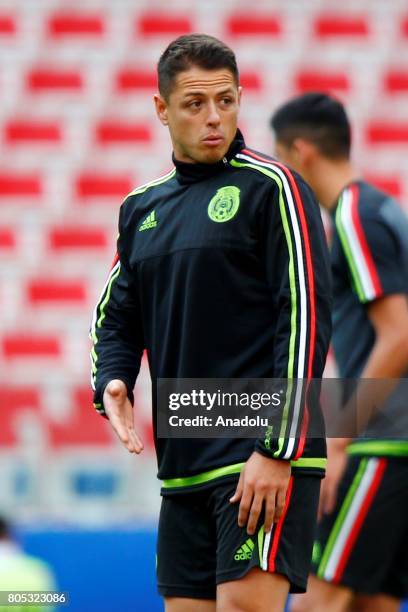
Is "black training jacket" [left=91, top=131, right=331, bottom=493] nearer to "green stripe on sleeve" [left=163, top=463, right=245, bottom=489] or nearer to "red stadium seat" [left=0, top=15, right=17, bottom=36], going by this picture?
"green stripe on sleeve" [left=163, top=463, right=245, bottom=489]

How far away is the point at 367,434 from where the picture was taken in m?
3.63

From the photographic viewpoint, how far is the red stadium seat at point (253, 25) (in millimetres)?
9492

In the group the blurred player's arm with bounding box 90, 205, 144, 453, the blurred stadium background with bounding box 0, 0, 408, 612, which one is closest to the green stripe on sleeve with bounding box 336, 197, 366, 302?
the blurred player's arm with bounding box 90, 205, 144, 453

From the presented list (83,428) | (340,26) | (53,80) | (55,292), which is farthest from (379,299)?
(340,26)

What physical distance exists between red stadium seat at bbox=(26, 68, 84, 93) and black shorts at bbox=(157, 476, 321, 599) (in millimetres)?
6956

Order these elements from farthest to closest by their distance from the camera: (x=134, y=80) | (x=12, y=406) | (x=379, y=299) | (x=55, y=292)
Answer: (x=134, y=80)
(x=55, y=292)
(x=12, y=406)
(x=379, y=299)

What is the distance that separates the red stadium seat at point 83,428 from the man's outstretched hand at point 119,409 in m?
3.61

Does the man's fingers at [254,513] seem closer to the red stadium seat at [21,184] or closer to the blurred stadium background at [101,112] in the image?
the blurred stadium background at [101,112]

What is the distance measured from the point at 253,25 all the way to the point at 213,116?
711 cm

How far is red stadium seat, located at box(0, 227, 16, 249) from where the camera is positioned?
28.2 ft

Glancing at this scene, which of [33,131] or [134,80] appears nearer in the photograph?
[33,131]

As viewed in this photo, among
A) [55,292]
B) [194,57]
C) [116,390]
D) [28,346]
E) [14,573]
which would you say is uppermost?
[194,57]

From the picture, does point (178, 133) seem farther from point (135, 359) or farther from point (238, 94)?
point (135, 359)

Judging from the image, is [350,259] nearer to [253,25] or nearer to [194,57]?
[194,57]
